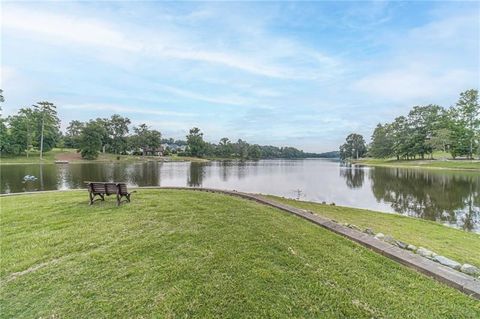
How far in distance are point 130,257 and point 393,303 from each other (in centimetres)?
371

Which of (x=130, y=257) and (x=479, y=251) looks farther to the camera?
(x=479, y=251)

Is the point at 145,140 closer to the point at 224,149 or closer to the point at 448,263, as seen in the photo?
the point at 224,149

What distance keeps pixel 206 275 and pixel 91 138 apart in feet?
207

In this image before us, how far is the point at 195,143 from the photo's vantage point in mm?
87688

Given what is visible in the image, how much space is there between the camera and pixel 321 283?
318 centimetres


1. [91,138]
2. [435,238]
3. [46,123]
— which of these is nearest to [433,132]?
[435,238]

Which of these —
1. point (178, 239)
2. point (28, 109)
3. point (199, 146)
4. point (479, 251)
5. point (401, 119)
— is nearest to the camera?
point (178, 239)

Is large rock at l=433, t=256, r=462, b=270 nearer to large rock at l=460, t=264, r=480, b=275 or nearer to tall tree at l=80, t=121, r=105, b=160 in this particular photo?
large rock at l=460, t=264, r=480, b=275

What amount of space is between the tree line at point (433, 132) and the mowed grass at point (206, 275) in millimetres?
55350

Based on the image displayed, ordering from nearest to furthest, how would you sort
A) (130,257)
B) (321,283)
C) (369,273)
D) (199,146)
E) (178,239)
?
(321,283)
(369,273)
(130,257)
(178,239)
(199,146)

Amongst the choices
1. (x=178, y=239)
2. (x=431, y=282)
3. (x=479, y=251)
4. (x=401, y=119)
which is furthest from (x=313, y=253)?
(x=401, y=119)

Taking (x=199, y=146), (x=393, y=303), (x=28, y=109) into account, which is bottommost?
(x=393, y=303)

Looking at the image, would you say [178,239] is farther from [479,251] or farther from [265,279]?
[479,251]

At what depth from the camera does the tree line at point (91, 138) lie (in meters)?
49.5
